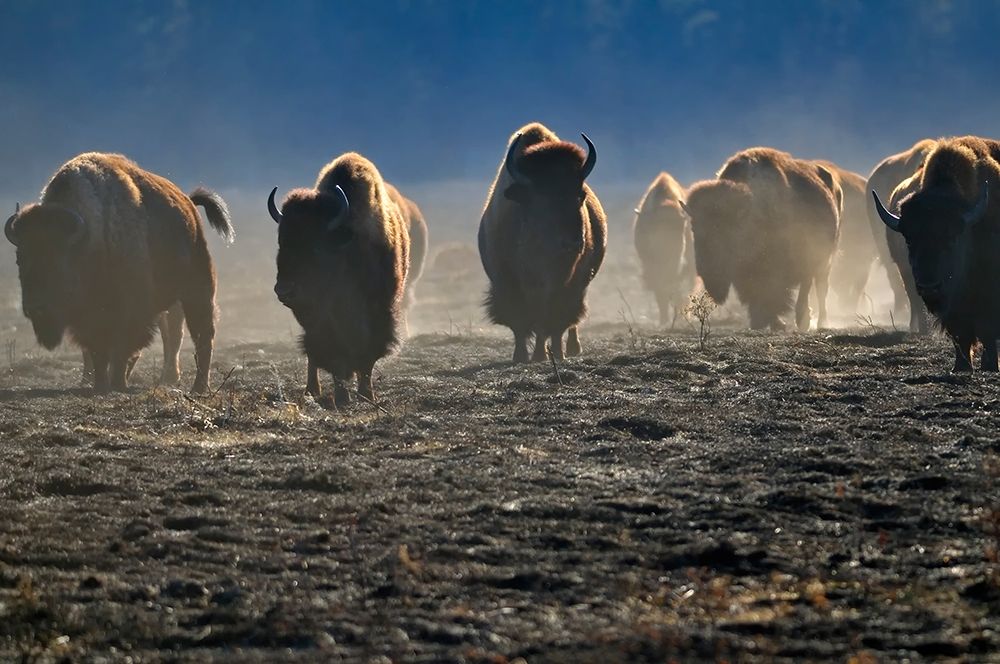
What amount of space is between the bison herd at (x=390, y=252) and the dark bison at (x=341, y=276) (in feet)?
0.04

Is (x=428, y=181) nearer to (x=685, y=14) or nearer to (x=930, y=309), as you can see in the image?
(x=685, y=14)

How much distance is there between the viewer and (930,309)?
950cm

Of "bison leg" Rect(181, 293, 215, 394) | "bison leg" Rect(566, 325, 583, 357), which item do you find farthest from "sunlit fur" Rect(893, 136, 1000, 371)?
"bison leg" Rect(181, 293, 215, 394)

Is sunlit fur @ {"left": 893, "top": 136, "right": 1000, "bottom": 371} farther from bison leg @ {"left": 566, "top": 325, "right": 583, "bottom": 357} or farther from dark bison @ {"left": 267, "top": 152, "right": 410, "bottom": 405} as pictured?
bison leg @ {"left": 566, "top": 325, "right": 583, "bottom": 357}

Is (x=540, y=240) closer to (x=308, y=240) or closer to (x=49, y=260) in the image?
(x=308, y=240)

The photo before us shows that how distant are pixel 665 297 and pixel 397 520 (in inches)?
675

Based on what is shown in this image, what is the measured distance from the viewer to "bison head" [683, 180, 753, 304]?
1605 cm

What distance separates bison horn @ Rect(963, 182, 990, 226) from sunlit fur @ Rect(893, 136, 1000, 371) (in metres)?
0.03

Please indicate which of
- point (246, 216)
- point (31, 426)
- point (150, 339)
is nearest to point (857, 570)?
point (31, 426)

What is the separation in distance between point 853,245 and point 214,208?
49.0ft

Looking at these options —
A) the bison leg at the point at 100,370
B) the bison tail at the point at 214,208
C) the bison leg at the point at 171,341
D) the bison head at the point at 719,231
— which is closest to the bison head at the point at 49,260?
the bison leg at the point at 100,370

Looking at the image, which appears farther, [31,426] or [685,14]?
[685,14]

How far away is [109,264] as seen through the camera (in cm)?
1170

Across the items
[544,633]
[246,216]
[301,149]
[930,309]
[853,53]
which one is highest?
[853,53]
